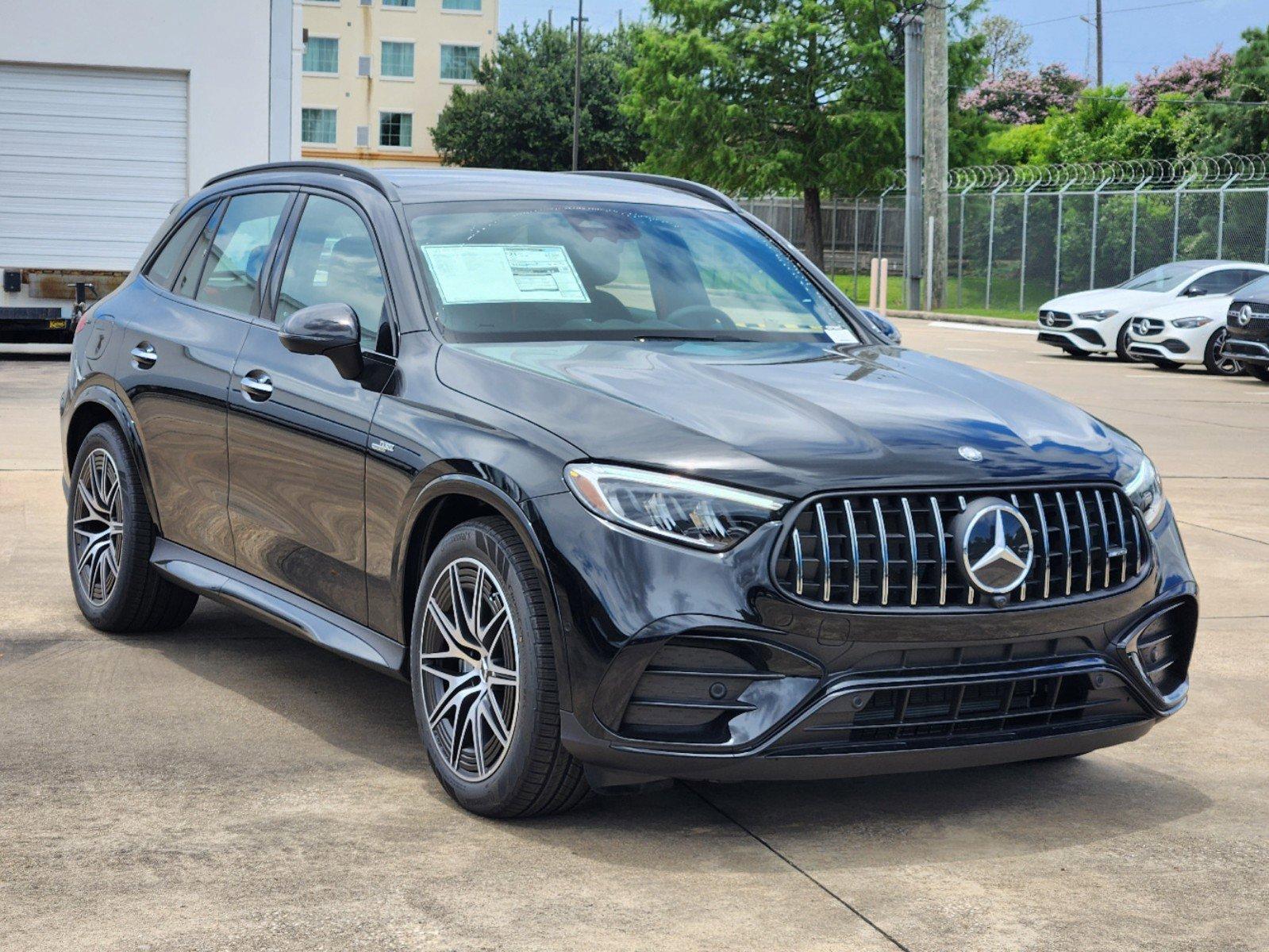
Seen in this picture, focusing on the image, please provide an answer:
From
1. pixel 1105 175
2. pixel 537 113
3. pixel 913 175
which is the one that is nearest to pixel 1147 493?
pixel 913 175

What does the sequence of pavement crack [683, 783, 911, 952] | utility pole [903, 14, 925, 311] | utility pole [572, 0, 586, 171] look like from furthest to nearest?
utility pole [572, 0, 586, 171] → utility pole [903, 14, 925, 311] → pavement crack [683, 783, 911, 952]

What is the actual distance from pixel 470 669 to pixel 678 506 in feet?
2.58

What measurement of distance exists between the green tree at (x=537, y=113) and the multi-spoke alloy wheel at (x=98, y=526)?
220 ft

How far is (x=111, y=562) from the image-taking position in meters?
6.38

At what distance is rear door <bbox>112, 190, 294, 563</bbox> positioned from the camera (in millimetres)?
5684

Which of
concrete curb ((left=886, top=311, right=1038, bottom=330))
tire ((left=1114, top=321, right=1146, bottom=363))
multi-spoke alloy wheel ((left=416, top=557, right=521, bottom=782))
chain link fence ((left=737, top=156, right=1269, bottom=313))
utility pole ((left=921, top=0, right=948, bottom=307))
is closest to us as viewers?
A: multi-spoke alloy wheel ((left=416, top=557, right=521, bottom=782))

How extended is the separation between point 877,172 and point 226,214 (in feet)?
161

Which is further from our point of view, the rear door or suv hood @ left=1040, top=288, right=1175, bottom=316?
suv hood @ left=1040, top=288, right=1175, bottom=316

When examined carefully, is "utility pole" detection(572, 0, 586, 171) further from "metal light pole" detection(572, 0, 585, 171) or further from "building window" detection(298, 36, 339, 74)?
"building window" detection(298, 36, 339, 74)

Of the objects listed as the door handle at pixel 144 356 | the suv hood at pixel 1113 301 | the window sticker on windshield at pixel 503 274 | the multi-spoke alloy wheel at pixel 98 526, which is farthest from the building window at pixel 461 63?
the window sticker on windshield at pixel 503 274

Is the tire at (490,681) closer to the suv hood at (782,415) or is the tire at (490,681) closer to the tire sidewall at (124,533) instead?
the suv hood at (782,415)

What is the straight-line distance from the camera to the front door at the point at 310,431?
4914 mm

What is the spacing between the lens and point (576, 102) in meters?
69.1

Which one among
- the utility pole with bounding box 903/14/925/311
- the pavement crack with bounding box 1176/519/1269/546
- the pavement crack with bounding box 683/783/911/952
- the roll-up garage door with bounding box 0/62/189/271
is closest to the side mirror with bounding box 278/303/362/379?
the pavement crack with bounding box 683/783/911/952
